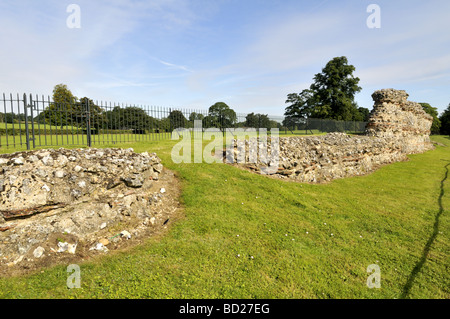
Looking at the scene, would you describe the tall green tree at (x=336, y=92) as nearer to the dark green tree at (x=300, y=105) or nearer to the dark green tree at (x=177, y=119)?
the dark green tree at (x=300, y=105)

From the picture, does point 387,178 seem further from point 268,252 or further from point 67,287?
point 67,287

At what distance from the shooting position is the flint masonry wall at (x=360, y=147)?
35.1 ft

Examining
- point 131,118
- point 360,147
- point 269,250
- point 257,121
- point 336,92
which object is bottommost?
point 269,250

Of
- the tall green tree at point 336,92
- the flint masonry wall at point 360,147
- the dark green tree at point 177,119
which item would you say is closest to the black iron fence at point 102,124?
the dark green tree at point 177,119

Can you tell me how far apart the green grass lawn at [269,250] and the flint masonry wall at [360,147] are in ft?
7.23

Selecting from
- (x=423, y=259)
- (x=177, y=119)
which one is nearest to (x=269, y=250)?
(x=423, y=259)

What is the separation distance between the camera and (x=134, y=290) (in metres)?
3.54

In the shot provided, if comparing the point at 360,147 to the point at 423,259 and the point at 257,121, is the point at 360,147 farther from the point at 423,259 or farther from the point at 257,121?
the point at 423,259

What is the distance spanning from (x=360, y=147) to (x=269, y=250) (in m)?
12.2

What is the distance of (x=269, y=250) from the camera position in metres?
4.93

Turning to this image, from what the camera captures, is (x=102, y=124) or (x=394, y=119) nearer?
(x=102, y=124)

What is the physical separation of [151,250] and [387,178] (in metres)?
13.1
